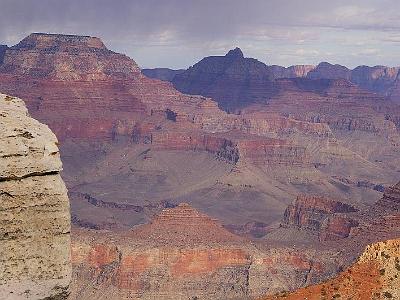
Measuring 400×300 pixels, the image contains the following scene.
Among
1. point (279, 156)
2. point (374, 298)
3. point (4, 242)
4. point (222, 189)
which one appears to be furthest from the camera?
point (279, 156)

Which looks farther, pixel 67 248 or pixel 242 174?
pixel 242 174

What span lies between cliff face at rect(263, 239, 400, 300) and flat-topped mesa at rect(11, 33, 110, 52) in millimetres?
142608

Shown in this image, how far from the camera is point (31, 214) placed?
1191cm

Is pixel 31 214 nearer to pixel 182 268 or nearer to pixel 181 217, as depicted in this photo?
pixel 182 268

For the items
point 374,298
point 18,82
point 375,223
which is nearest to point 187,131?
point 18,82

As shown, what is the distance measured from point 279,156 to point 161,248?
9346 cm

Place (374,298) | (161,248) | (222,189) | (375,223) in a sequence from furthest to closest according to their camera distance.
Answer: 1. (222,189)
2. (375,223)
3. (161,248)
4. (374,298)

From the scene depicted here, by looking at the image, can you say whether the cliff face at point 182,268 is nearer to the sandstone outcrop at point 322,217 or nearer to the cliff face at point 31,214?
the sandstone outcrop at point 322,217

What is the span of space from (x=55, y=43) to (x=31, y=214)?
157m

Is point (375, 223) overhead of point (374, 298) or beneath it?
beneath

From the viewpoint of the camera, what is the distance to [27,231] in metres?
11.9

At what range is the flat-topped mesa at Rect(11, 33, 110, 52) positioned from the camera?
16312cm

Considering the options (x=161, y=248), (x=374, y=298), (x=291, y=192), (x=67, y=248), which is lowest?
(x=291, y=192)

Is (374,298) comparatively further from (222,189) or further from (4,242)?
(222,189)
